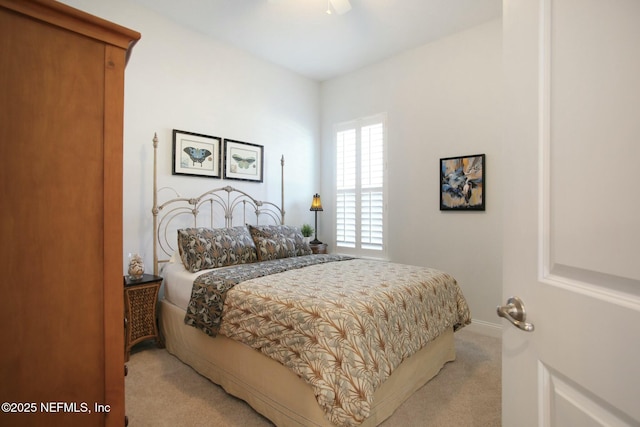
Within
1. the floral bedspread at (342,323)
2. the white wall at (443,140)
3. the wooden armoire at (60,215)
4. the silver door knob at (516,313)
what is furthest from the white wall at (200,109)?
the silver door knob at (516,313)

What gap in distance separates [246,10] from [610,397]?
3663mm

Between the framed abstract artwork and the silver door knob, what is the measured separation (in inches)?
112

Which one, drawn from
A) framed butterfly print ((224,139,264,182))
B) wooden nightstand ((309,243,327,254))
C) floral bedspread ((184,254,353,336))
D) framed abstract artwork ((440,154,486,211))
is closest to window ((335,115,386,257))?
wooden nightstand ((309,243,327,254))

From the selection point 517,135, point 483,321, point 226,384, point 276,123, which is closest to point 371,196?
point 276,123

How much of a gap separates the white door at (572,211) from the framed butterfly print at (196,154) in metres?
3.20

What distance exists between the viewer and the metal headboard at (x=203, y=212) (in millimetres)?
3159

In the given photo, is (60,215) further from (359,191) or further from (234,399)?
(359,191)

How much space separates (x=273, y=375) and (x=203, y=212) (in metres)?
2.24

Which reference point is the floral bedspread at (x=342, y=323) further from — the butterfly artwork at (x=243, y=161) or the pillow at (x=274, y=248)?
the butterfly artwork at (x=243, y=161)

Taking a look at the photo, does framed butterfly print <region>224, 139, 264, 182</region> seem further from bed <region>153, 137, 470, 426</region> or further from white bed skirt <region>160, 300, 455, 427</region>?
white bed skirt <region>160, 300, 455, 427</region>

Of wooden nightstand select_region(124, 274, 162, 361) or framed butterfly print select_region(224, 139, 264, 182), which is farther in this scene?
framed butterfly print select_region(224, 139, 264, 182)

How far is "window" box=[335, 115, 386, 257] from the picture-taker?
13.7 feet

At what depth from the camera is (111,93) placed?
90 centimetres

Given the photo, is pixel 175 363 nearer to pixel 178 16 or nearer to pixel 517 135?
pixel 517 135
